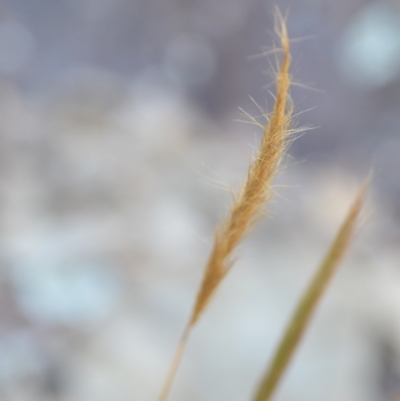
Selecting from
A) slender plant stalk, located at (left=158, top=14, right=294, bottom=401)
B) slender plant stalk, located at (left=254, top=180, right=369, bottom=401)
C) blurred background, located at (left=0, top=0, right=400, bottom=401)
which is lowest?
blurred background, located at (left=0, top=0, right=400, bottom=401)

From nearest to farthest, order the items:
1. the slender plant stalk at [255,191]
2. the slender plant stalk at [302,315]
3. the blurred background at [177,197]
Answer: the slender plant stalk at [255,191] → the slender plant stalk at [302,315] → the blurred background at [177,197]

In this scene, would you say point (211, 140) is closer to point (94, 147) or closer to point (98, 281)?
point (94, 147)

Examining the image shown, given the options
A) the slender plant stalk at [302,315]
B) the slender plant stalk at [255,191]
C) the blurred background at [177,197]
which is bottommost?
the blurred background at [177,197]

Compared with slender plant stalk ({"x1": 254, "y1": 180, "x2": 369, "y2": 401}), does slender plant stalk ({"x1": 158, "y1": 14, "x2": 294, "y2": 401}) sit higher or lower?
higher

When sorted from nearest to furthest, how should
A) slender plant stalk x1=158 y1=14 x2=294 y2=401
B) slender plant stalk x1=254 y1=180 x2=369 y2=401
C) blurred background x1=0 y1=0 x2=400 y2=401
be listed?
slender plant stalk x1=158 y1=14 x2=294 y2=401 < slender plant stalk x1=254 y1=180 x2=369 y2=401 < blurred background x1=0 y1=0 x2=400 y2=401

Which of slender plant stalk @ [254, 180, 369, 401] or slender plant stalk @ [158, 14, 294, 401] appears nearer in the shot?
slender plant stalk @ [158, 14, 294, 401]
